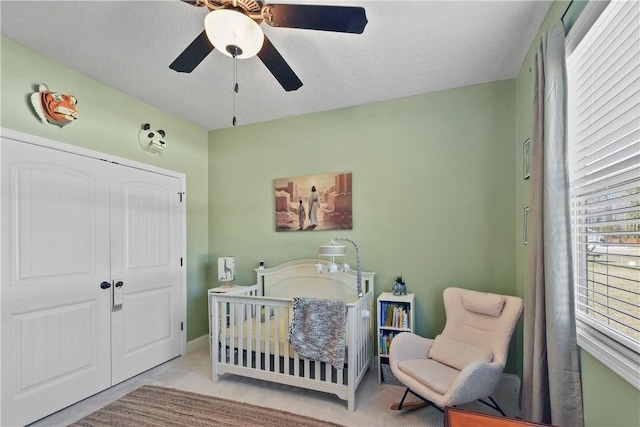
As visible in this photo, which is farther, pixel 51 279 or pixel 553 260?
pixel 51 279

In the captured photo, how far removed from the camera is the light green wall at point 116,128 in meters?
2.17

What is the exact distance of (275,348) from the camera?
259 centimetres

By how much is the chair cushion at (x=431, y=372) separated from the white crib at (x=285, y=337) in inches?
16.4

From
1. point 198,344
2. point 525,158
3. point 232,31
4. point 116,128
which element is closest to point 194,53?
point 232,31

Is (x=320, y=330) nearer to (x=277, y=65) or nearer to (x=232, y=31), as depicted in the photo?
(x=277, y=65)

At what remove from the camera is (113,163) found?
2.78 m

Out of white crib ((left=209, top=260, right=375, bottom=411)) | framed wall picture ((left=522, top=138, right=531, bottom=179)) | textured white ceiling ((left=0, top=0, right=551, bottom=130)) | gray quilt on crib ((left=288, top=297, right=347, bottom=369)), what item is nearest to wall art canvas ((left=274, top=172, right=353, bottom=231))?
white crib ((left=209, top=260, right=375, bottom=411))

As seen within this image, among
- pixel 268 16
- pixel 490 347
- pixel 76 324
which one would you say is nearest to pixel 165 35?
pixel 268 16

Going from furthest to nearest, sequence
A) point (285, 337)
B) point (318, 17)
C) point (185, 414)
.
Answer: point (285, 337), point (185, 414), point (318, 17)

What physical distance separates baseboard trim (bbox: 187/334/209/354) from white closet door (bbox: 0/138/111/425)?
0.90m

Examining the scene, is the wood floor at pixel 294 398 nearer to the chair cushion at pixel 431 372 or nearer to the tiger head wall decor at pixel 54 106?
the chair cushion at pixel 431 372

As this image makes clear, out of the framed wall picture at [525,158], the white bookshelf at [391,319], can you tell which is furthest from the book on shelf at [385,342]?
the framed wall picture at [525,158]

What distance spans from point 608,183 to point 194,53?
2082 mm

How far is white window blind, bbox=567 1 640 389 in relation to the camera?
1141mm
